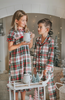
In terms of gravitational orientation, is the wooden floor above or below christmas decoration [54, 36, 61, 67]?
below

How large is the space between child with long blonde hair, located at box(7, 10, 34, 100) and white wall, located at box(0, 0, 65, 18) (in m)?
0.16

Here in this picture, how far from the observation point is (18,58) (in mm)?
1862

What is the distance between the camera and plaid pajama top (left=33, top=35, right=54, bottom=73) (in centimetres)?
185

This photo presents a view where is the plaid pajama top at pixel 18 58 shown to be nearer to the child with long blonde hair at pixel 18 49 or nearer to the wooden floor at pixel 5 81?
the child with long blonde hair at pixel 18 49

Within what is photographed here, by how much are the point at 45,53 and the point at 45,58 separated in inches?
2.6

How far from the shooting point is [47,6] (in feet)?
6.70

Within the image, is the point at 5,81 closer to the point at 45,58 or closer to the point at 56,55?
the point at 45,58

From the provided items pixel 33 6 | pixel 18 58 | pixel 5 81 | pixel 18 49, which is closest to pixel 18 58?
pixel 18 58

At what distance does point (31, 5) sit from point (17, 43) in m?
0.61

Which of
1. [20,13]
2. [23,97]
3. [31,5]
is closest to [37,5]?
[31,5]

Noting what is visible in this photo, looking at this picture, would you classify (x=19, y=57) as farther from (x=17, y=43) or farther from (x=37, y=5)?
(x=37, y=5)

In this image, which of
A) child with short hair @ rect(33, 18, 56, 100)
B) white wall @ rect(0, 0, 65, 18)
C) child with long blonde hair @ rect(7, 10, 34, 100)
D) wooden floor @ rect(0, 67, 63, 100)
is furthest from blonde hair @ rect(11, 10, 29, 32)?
wooden floor @ rect(0, 67, 63, 100)

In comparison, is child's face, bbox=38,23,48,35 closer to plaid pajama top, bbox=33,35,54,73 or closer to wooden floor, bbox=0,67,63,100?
plaid pajama top, bbox=33,35,54,73

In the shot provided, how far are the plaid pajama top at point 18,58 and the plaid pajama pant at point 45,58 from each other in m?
0.14
